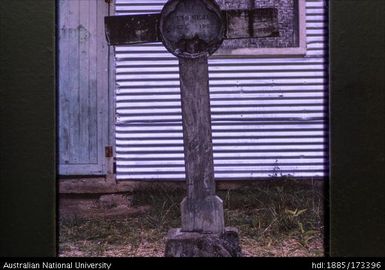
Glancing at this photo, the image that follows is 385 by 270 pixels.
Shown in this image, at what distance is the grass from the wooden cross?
0.97m

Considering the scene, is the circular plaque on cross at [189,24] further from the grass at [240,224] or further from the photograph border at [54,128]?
the grass at [240,224]

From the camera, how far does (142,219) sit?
227 inches

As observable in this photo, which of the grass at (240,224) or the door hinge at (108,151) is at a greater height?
the door hinge at (108,151)

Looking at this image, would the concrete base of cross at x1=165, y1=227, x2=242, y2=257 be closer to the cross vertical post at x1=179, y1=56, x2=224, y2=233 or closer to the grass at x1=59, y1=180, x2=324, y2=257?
the cross vertical post at x1=179, y1=56, x2=224, y2=233

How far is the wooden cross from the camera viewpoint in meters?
3.98

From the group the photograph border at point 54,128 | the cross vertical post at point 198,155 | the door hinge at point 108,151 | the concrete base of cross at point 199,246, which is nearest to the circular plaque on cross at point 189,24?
the cross vertical post at point 198,155

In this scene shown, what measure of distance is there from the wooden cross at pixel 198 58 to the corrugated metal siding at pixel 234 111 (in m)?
2.47

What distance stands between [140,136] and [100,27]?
1.45 m

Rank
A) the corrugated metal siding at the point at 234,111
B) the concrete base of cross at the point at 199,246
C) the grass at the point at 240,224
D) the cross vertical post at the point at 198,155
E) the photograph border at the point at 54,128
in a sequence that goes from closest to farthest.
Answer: the photograph border at the point at 54,128, the concrete base of cross at the point at 199,246, the cross vertical post at the point at 198,155, the grass at the point at 240,224, the corrugated metal siding at the point at 234,111

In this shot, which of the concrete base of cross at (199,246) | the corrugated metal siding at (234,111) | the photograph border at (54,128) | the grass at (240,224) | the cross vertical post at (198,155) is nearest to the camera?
the photograph border at (54,128)

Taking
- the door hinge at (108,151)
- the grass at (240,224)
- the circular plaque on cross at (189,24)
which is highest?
the circular plaque on cross at (189,24)

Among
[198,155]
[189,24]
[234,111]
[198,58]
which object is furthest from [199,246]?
[234,111]

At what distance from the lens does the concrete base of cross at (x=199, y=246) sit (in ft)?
12.6

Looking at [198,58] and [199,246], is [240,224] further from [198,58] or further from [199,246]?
[198,58]
